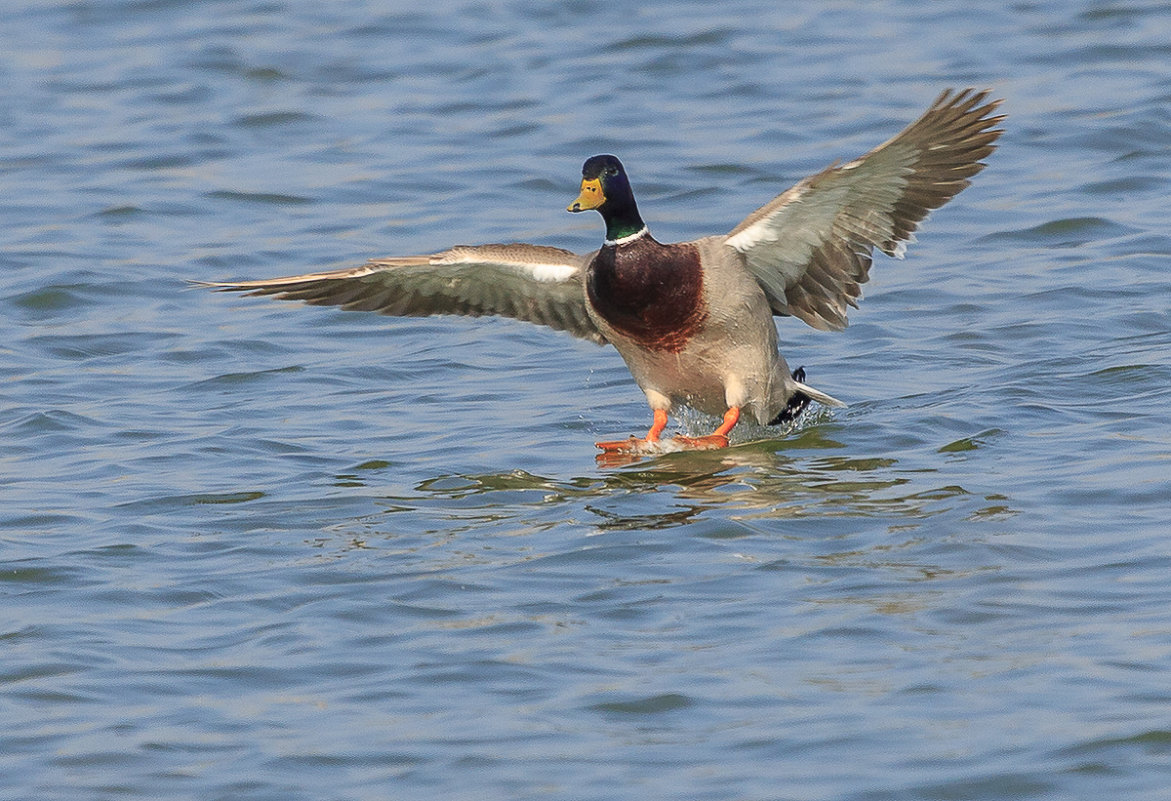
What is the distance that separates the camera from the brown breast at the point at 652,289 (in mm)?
8227

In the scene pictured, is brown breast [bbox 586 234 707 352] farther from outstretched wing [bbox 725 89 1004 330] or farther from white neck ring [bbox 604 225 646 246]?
outstretched wing [bbox 725 89 1004 330]

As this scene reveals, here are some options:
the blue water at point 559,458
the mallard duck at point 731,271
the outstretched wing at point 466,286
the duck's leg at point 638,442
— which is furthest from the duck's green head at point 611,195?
the blue water at point 559,458

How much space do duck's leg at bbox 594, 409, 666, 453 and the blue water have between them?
15cm

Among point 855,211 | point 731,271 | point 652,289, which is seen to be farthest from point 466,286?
point 855,211

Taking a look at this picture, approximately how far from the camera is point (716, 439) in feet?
27.8

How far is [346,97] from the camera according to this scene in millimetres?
15859

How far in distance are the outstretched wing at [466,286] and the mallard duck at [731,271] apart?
0.04 ft

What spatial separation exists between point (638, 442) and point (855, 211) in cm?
135

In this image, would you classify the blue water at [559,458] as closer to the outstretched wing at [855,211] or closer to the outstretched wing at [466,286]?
the outstretched wing at [466,286]

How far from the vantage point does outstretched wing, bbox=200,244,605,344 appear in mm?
8641

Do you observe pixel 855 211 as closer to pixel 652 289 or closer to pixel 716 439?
pixel 652 289

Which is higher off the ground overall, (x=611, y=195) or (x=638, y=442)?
(x=611, y=195)

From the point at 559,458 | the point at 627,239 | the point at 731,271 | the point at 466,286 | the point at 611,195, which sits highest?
the point at 611,195

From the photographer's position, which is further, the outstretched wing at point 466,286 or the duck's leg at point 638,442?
the outstretched wing at point 466,286
